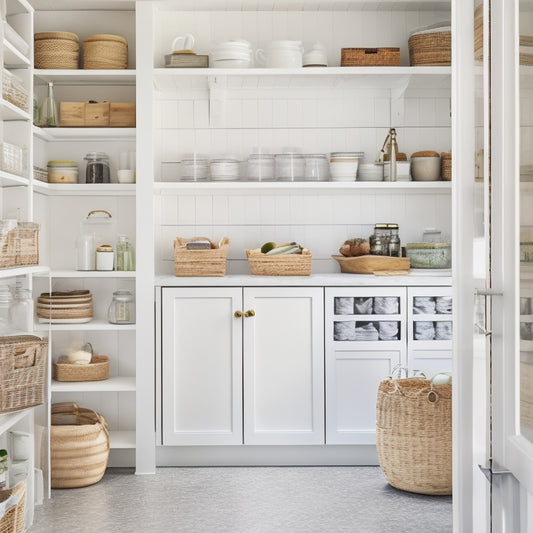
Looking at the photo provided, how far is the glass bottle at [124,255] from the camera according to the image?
448cm

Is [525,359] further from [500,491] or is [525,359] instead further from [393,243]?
[393,243]

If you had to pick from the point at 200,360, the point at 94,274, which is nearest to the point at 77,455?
the point at 200,360

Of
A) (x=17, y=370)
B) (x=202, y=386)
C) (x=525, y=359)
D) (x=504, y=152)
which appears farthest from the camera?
(x=202, y=386)

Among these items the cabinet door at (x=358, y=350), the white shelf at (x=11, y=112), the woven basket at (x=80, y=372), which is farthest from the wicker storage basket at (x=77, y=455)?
the white shelf at (x=11, y=112)

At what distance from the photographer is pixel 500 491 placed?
6.71ft

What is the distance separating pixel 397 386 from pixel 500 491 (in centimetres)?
186

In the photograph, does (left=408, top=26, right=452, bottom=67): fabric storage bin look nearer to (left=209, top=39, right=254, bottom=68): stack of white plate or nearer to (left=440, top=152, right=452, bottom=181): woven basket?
(left=440, top=152, right=452, bottom=181): woven basket

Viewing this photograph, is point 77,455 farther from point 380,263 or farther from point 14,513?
point 380,263

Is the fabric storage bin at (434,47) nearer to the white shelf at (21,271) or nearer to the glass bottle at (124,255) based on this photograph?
the glass bottle at (124,255)

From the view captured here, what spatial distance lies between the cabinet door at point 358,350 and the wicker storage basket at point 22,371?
159 cm

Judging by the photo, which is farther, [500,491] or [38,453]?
[38,453]

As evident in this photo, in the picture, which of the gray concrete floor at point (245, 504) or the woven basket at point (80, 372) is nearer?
the gray concrete floor at point (245, 504)

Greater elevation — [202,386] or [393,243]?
[393,243]

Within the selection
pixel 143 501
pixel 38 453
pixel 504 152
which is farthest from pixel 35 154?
pixel 504 152
